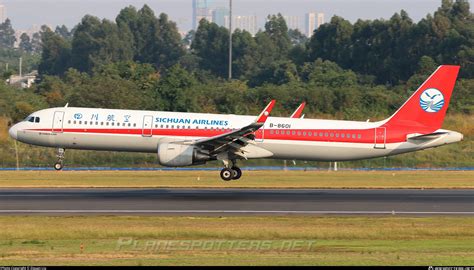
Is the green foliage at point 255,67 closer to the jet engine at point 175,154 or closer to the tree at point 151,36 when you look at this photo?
the tree at point 151,36

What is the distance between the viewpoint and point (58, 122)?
4788 centimetres

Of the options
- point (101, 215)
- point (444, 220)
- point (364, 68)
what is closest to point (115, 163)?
point (101, 215)

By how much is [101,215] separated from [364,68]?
89141 millimetres

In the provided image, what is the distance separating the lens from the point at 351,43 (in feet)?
408

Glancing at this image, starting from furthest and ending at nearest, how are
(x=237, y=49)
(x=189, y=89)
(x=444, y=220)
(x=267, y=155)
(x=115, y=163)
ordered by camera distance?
(x=237, y=49) < (x=189, y=89) < (x=115, y=163) < (x=267, y=155) < (x=444, y=220)

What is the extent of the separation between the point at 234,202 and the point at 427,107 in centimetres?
1514

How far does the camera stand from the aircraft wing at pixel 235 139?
43.5m

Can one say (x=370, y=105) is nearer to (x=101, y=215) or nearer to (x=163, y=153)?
(x=163, y=153)

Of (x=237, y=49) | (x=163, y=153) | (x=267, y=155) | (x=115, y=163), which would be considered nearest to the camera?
(x=163, y=153)

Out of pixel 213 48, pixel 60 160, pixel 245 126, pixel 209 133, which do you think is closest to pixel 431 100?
pixel 245 126

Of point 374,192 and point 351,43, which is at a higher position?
point 351,43

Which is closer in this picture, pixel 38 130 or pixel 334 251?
pixel 334 251

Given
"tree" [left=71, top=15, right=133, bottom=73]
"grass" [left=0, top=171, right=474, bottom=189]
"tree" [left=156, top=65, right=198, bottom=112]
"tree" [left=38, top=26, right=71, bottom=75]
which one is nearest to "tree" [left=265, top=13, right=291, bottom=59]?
"tree" [left=71, top=15, right=133, bottom=73]

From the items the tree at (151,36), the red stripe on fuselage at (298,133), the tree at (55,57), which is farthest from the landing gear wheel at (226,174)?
the tree at (55,57)
